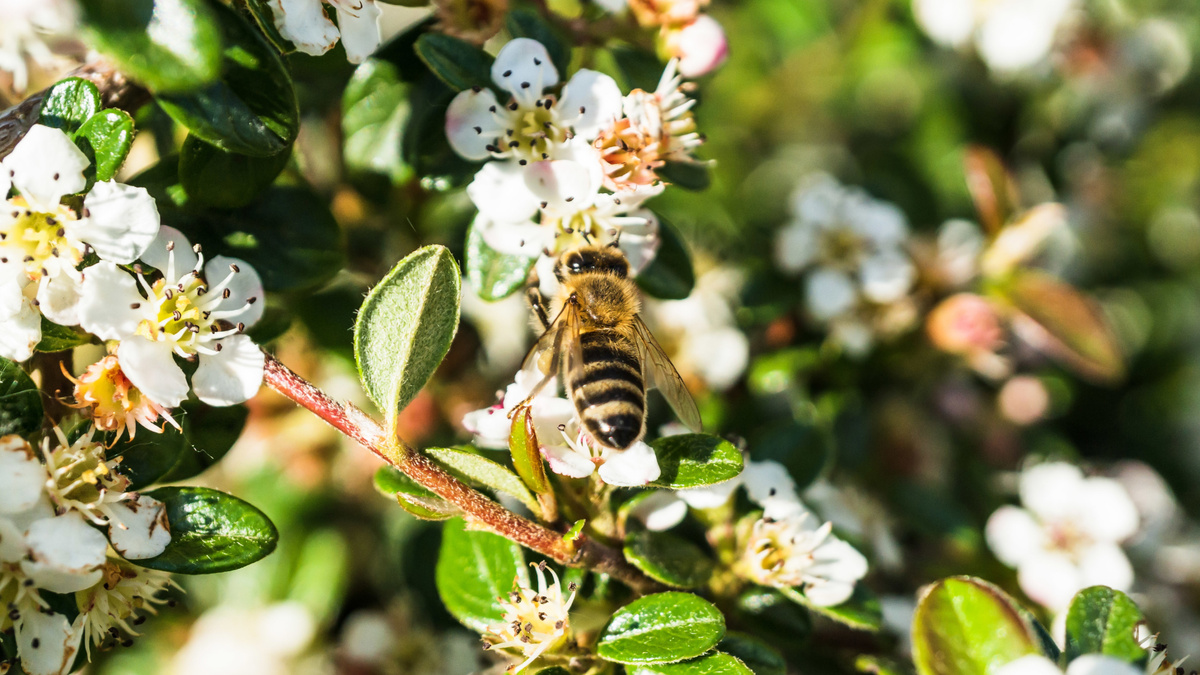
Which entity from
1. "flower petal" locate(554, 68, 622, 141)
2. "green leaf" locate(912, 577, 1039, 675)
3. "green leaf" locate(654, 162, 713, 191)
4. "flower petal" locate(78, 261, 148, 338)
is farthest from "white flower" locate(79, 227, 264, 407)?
"green leaf" locate(912, 577, 1039, 675)

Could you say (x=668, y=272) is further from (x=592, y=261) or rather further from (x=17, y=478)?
(x=17, y=478)

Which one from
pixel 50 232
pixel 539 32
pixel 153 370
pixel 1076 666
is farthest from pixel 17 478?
pixel 1076 666

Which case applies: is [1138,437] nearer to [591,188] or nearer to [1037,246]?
[1037,246]

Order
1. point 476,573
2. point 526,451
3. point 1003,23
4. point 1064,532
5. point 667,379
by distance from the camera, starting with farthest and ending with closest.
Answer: point 1003,23
point 1064,532
point 667,379
point 476,573
point 526,451

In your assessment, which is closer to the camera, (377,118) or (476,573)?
(476,573)

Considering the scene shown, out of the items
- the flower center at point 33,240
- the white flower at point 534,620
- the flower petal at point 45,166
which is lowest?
the white flower at point 534,620

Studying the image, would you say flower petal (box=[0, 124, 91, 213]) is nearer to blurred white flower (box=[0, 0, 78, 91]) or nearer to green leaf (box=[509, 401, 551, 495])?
blurred white flower (box=[0, 0, 78, 91])

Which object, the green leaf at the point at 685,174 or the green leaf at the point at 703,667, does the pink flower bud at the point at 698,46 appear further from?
the green leaf at the point at 703,667

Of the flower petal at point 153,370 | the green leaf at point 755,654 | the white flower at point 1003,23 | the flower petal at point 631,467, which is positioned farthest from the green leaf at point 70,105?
the white flower at point 1003,23
